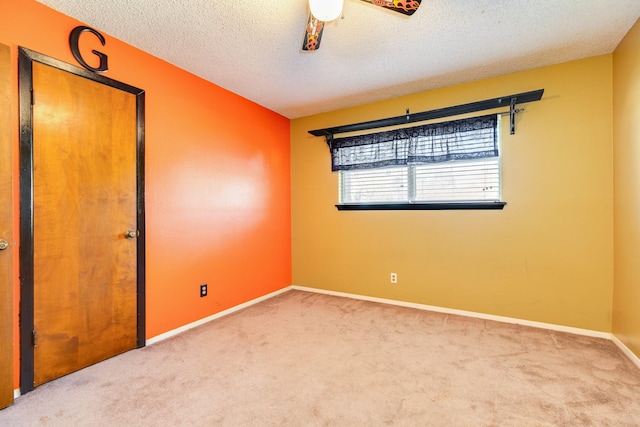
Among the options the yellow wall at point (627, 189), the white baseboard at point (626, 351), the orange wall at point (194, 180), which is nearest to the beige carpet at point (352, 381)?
the white baseboard at point (626, 351)

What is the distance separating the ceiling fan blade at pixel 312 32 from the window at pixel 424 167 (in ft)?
5.81

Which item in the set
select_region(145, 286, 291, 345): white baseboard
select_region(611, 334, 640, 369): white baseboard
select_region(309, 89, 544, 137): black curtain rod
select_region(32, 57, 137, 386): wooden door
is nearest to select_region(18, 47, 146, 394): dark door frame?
select_region(32, 57, 137, 386): wooden door

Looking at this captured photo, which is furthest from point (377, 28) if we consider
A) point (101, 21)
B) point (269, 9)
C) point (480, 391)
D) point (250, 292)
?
point (250, 292)

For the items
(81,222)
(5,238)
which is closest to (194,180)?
(81,222)

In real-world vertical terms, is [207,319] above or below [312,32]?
below

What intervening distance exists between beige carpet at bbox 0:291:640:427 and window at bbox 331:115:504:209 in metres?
1.32

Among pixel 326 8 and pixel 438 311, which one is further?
pixel 438 311

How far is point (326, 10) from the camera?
144cm

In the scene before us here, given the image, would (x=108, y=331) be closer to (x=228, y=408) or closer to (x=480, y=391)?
(x=228, y=408)

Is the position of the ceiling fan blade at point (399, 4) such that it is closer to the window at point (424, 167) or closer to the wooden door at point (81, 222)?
the window at point (424, 167)

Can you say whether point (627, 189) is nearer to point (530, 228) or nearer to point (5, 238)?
point (530, 228)

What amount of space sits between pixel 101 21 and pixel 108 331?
2.21 meters

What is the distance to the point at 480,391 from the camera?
177cm

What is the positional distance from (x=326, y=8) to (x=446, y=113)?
202cm
